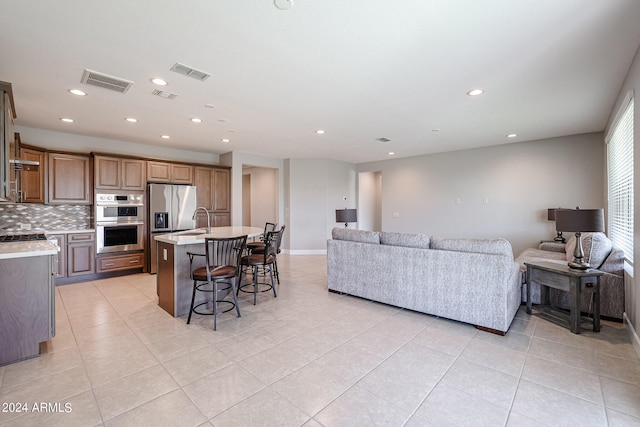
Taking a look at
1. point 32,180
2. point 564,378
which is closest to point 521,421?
point 564,378

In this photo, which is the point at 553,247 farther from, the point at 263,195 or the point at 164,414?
the point at 263,195

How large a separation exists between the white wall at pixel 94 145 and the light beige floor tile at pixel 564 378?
21.7ft

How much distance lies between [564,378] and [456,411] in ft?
3.29

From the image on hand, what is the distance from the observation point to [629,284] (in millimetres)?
2783

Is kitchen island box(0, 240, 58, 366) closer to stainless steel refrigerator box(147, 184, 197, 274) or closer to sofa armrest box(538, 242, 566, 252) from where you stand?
stainless steel refrigerator box(147, 184, 197, 274)

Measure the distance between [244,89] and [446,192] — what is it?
17.3ft

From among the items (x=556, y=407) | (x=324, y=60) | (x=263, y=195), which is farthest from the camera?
(x=263, y=195)

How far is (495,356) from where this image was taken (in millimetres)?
2375

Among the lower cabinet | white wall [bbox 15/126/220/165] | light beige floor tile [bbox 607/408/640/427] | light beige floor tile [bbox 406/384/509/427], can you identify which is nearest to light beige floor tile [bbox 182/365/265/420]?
light beige floor tile [bbox 406/384/509/427]

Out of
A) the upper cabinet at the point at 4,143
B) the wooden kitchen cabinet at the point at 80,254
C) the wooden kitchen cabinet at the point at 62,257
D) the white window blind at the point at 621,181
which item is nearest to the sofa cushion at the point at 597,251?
the white window blind at the point at 621,181

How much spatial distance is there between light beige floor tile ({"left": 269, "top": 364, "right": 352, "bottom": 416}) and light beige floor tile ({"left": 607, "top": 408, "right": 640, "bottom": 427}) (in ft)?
5.07

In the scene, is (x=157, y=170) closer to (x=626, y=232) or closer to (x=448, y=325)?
(x=448, y=325)

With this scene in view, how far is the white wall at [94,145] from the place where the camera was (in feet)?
15.3

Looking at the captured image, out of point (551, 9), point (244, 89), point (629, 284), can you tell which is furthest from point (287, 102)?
point (629, 284)
